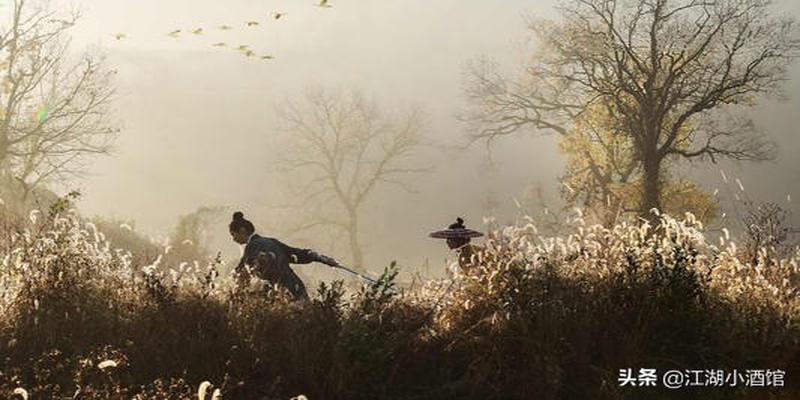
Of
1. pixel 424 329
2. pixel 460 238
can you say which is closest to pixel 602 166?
pixel 460 238

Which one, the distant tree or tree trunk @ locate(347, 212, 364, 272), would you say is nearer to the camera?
the distant tree

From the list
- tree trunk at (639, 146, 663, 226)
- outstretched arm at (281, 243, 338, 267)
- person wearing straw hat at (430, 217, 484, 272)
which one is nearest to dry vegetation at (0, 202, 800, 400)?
outstretched arm at (281, 243, 338, 267)

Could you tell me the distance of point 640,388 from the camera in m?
6.33

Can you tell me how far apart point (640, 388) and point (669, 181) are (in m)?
24.6

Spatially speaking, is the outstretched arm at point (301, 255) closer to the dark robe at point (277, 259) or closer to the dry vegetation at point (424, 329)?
the dark robe at point (277, 259)

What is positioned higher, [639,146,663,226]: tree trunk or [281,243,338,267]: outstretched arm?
[639,146,663,226]: tree trunk

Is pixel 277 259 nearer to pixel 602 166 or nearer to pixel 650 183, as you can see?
pixel 650 183

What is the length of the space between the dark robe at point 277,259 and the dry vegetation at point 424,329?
105cm

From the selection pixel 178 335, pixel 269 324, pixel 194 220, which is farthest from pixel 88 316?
pixel 194 220

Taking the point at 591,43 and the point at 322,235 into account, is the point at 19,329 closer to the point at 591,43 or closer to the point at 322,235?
the point at 591,43

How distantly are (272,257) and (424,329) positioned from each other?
252 cm

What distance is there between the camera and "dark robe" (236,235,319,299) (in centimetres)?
923

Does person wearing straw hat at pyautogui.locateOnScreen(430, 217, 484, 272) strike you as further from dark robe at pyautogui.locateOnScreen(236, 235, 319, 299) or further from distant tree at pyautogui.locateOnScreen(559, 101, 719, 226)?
distant tree at pyautogui.locateOnScreen(559, 101, 719, 226)

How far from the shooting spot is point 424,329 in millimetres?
7398
